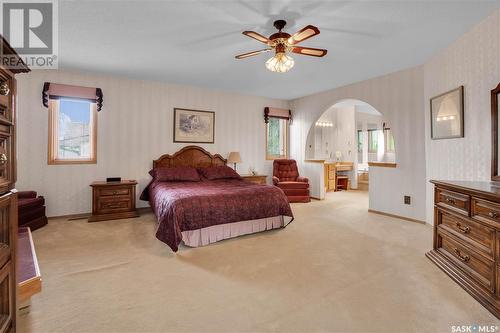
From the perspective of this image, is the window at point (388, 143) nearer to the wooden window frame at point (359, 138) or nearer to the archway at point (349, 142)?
the archway at point (349, 142)

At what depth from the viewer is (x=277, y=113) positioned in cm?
646

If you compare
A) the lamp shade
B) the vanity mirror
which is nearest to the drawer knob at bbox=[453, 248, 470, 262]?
the vanity mirror

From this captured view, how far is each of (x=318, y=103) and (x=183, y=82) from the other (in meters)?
3.15

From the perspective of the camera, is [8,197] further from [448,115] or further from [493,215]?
[448,115]

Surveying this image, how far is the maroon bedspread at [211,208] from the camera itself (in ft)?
9.39

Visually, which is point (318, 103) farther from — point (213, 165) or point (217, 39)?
point (217, 39)

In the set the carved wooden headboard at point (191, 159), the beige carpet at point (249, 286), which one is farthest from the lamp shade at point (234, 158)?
the beige carpet at point (249, 286)

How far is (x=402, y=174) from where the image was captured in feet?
14.2

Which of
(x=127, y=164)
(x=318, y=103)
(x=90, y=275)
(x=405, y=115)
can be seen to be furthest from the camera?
(x=318, y=103)

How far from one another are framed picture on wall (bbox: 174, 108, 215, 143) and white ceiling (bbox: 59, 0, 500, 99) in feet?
3.01

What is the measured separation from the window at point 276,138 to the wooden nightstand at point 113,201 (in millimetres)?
3433

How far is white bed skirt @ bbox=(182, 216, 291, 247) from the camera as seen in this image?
3008 millimetres

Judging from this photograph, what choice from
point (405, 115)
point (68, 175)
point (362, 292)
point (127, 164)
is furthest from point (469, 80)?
point (68, 175)

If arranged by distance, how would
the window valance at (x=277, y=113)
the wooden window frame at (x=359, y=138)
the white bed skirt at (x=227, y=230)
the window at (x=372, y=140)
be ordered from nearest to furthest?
the white bed skirt at (x=227, y=230)
the window valance at (x=277, y=113)
the window at (x=372, y=140)
the wooden window frame at (x=359, y=138)
